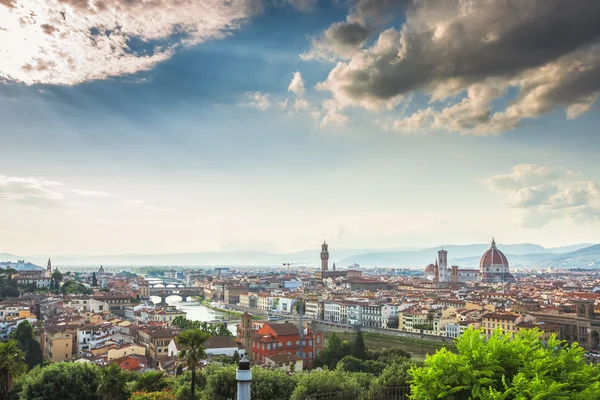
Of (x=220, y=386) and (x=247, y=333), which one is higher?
(x=220, y=386)

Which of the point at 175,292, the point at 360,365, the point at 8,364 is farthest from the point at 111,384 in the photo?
the point at 175,292

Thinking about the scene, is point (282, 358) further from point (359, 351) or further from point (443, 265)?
point (443, 265)

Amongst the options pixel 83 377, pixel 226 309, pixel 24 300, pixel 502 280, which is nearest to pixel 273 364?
pixel 83 377

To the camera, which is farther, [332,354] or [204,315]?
[204,315]

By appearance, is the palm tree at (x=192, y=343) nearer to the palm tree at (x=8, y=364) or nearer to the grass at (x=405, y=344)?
the palm tree at (x=8, y=364)

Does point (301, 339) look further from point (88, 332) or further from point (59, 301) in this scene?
point (59, 301)

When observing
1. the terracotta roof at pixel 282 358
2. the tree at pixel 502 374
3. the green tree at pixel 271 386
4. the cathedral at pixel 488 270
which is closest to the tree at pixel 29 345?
the terracotta roof at pixel 282 358
